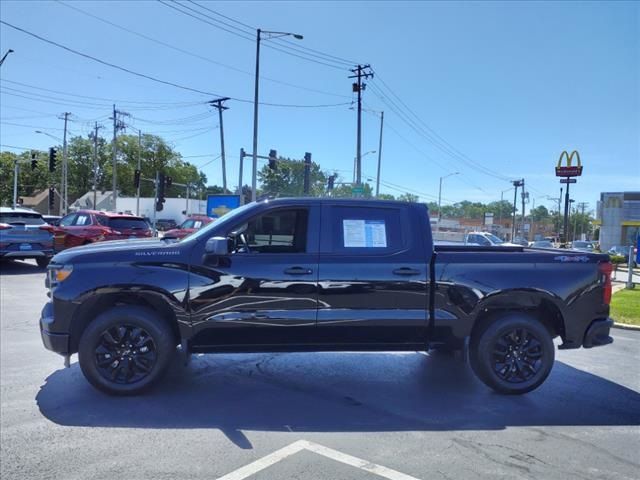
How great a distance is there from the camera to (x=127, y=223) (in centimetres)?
1588

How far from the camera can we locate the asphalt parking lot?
11.2 ft

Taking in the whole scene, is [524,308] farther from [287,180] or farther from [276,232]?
[287,180]

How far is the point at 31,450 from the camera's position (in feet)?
11.7

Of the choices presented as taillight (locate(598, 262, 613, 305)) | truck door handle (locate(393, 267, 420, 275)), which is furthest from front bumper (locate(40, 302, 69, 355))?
taillight (locate(598, 262, 613, 305))

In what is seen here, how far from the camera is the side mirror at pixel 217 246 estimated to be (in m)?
4.42

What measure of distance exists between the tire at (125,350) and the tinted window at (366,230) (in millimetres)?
1911

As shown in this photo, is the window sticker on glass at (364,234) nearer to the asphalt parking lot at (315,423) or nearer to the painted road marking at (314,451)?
A: the asphalt parking lot at (315,423)

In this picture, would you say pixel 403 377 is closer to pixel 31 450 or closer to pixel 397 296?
pixel 397 296

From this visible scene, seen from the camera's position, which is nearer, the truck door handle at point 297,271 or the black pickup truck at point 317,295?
the black pickup truck at point 317,295

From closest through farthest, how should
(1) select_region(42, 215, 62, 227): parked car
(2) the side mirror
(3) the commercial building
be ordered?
(2) the side mirror < (1) select_region(42, 215, 62, 227): parked car < (3) the commercial building

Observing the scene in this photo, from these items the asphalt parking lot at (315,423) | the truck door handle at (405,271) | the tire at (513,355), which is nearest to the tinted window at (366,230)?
the truck door handle at (405,271)

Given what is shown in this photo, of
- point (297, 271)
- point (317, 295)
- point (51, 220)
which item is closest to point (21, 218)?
point (51, 220)

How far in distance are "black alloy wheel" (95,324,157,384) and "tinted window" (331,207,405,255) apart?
6.68 feet

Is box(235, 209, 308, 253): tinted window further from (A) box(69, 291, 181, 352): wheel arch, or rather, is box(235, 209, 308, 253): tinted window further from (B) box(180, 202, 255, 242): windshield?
(A) box(69, 291, 181, 352): wheel arch
